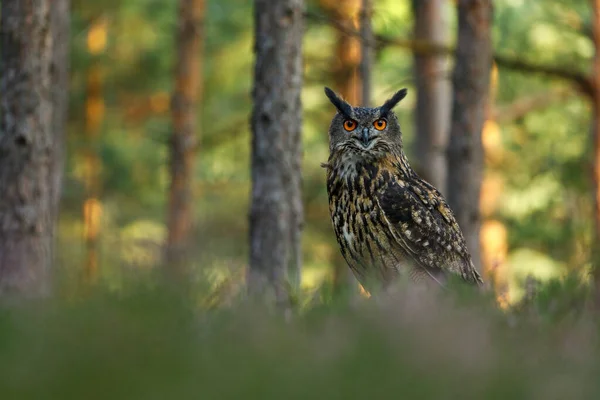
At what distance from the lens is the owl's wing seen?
7332 mm

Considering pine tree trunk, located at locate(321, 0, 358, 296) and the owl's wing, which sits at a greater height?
pine tree trunk, located at locate(321, 0, 358, 296)

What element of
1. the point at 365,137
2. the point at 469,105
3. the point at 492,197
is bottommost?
the point at 365,137

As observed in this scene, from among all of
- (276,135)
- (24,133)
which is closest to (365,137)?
(276,135)

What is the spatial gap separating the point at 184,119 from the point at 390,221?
46.9 ft

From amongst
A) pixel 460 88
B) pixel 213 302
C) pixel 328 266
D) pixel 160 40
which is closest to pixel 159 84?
pixel 160 40

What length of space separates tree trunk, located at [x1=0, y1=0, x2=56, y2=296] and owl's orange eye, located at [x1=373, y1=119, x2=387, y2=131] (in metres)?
3.81

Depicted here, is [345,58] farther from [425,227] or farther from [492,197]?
[425,227]

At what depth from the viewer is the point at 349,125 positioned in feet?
25.4

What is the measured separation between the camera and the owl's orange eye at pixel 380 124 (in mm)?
7692

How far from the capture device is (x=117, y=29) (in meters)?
28.5

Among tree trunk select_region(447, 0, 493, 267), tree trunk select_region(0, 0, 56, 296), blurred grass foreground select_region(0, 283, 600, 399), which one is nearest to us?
blurred grass foreground select_region(0, 283, 600, 399)

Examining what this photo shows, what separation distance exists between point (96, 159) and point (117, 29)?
3.89 m

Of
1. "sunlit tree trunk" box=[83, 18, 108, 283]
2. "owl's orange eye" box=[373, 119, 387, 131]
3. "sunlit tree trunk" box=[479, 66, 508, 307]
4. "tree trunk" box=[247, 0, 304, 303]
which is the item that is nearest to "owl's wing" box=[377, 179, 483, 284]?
"owl's orange eye" box=[373, 119, 387, 131]

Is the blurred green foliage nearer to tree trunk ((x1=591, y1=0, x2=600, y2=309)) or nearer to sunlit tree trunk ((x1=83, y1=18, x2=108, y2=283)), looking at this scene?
sunlit tree trunk ((x1=83, y1=18, x2=108, y2=283))
